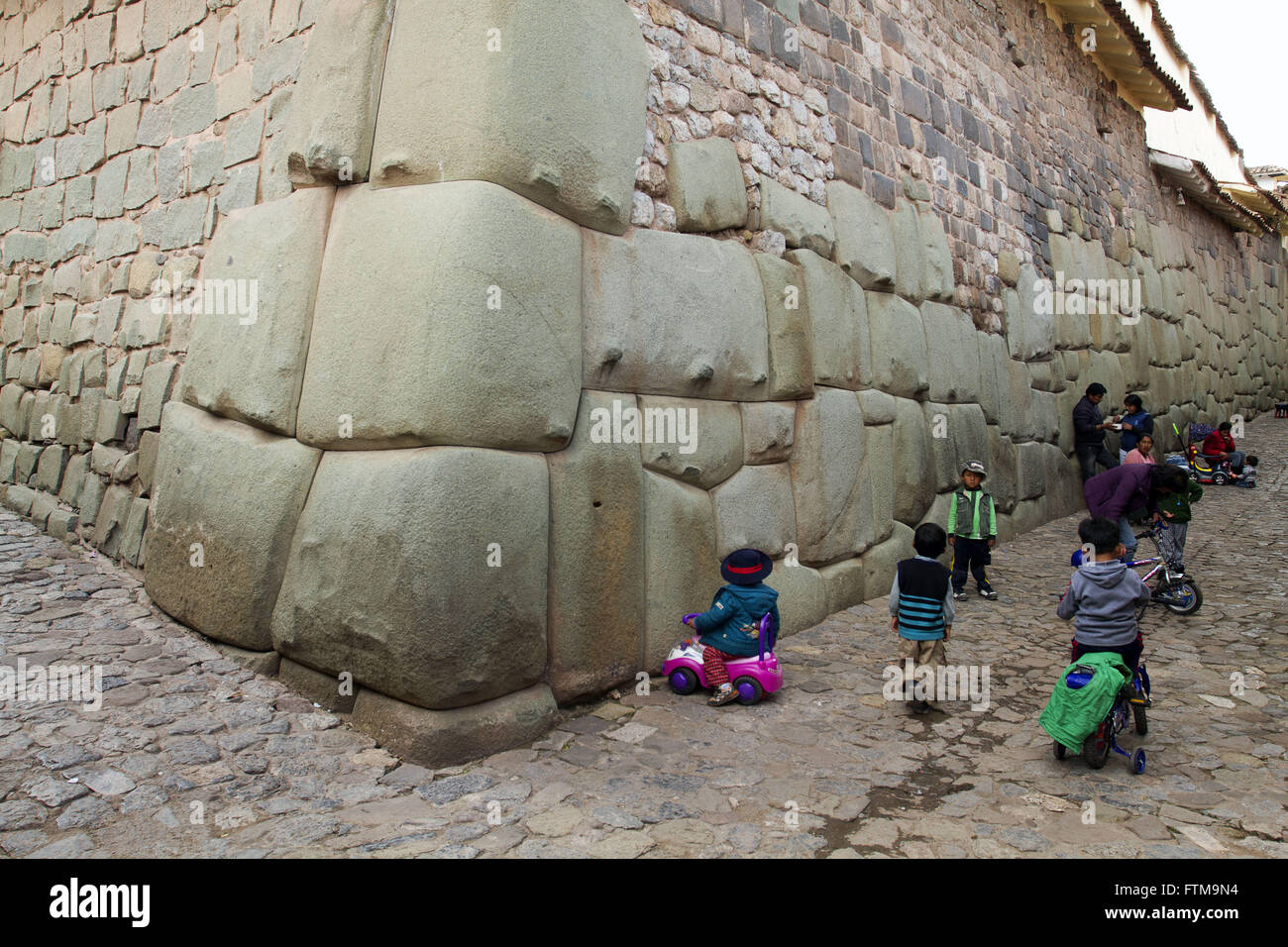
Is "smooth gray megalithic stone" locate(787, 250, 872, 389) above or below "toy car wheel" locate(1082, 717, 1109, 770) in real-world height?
above

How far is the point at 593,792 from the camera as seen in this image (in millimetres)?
3139

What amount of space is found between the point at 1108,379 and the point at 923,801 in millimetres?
9229

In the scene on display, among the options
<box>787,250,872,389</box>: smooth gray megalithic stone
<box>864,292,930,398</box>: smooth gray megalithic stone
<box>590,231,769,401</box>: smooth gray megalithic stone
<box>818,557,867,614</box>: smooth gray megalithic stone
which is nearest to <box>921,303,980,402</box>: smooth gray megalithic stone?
<box>864,292,930,398</box>: smooth gray megalithic stone

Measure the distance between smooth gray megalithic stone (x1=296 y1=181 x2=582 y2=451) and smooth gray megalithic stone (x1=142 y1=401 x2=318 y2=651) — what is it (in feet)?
0.85

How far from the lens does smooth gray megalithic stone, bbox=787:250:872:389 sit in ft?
18.4

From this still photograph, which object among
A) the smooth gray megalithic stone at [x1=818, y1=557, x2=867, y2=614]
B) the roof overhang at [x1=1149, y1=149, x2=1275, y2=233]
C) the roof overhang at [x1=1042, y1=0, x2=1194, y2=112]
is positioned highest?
the roof overhang at [x1=1042, y1=0, x2=1194, y2=112]

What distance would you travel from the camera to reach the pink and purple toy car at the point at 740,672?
407 centimetres

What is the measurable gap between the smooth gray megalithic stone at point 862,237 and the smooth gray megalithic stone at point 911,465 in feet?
3.14

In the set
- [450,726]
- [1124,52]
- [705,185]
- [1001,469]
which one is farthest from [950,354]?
[1124,52]

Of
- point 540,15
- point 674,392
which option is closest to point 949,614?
point 674,392

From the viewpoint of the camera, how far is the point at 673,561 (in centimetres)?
439

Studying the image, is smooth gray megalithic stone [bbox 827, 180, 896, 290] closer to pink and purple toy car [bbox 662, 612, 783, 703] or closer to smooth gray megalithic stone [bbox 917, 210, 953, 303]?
smooth gray megalithic stone [bbox 917, 210, 953, 303]

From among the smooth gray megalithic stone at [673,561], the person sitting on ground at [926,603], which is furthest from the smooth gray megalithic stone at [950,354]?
the smooth gray megalithic stone at [673,561]

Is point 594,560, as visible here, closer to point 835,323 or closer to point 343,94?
point 343,94
